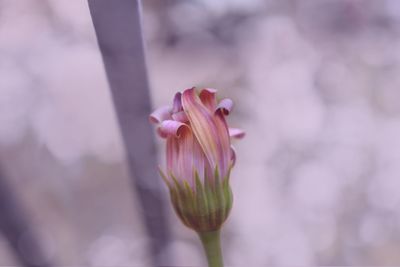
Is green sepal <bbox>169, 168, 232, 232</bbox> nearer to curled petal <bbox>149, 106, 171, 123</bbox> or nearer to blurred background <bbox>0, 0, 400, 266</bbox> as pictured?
curled petal <bbox>149, 106, 171, 123</bbox>

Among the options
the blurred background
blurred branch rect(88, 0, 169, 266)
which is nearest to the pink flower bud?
blurred branch rect(88, 0, 169, 266)

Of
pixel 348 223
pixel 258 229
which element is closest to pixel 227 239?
pixel 258 229

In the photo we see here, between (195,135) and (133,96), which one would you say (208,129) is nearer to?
(195,135)

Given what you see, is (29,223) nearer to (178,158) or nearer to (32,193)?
(32,193)

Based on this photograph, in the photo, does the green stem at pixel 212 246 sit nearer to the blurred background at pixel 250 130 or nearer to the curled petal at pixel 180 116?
the curled petal at pixel 180 116

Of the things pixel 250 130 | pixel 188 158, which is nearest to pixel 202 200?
pixel 188 158

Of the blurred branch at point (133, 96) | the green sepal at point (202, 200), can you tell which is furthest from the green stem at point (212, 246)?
the blurred branch at point (133, 96)
